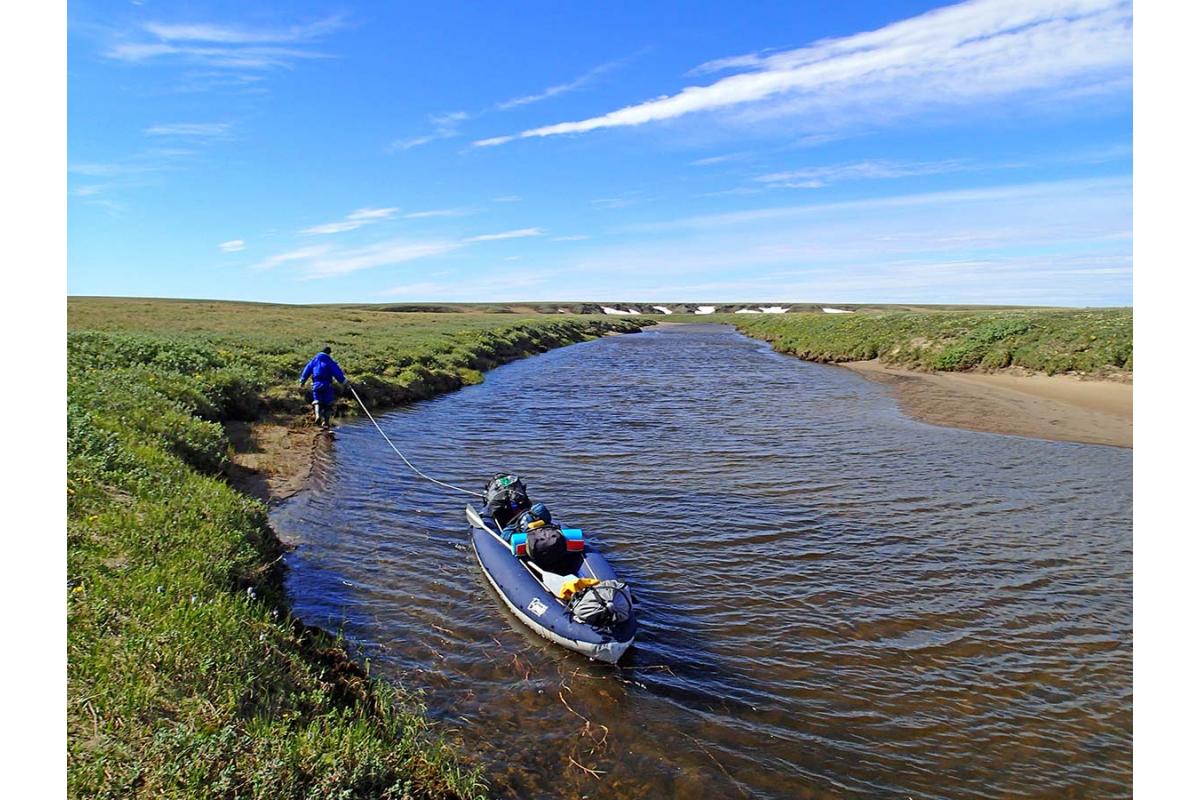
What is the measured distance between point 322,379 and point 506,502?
10511mm

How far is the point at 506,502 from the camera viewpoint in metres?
11.3

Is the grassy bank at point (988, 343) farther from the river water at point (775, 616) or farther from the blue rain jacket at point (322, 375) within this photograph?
the blue rain jacket at point (322, 375)

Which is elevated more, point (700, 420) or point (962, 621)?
point (700, 420)

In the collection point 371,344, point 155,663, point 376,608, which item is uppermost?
point 371,344

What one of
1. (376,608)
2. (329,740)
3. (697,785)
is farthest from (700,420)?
(329,740)

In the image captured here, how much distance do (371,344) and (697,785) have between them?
108ft

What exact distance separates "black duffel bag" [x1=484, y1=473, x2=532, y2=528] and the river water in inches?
35.5

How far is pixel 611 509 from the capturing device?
44.5 ft

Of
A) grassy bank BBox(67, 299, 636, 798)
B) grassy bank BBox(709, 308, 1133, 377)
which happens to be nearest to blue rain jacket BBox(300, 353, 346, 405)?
grassy bank BBox(67, 299, 636, 798)

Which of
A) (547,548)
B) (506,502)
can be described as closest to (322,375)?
(506,502)

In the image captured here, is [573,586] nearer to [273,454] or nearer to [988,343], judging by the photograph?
[273,454]

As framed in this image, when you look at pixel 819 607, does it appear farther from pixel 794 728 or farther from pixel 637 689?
pixel 637 689

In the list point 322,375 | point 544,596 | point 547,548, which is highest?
point 322,375

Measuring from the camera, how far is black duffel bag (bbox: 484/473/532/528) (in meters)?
11.2
